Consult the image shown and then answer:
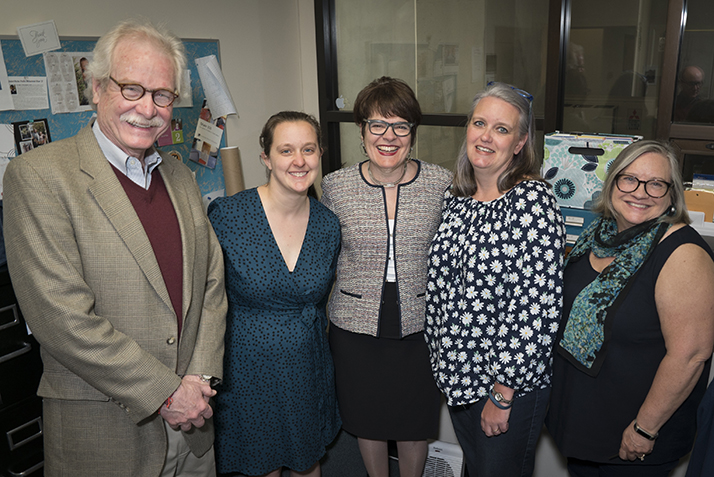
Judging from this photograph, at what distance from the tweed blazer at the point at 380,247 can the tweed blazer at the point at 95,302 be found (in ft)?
1.86

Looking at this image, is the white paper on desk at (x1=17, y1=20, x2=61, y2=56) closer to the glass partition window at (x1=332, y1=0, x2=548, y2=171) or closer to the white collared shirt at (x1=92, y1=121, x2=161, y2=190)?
the white collared shirt at (x1=92, y1=121, x2=161, y2=190)

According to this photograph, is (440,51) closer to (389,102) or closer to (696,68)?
(696,68)

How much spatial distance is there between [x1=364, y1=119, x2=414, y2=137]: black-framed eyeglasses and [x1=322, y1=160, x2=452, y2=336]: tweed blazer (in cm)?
17

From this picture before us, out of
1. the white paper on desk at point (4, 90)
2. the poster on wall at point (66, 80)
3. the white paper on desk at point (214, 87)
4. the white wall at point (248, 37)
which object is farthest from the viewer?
the white paper on desk at point (214, 87)

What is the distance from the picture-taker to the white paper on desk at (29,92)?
85.3 inches

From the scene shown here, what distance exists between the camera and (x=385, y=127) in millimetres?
1844

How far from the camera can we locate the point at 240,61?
10.2 ft

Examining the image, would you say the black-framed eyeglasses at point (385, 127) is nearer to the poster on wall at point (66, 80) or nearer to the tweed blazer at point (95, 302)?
the tweed blazer at point (95, 302)

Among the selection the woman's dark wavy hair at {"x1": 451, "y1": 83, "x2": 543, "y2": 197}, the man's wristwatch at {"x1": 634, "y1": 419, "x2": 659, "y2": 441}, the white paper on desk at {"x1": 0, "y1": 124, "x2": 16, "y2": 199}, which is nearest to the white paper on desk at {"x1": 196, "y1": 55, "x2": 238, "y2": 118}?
the white paper on desk at {"x1": 0, "y1": 124, "x2": 16, "y2": 199}

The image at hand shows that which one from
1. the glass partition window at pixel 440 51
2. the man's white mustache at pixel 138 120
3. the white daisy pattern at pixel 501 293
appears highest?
the glass partition window at pixel 440 51

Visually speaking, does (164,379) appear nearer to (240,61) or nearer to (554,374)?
(554,374)

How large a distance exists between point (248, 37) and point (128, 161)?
1.98 metres

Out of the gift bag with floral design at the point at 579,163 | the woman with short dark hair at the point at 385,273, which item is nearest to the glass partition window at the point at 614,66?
the gift bag with floral design at the point at 579,163

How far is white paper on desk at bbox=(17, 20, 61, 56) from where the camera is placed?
2.17 meters
